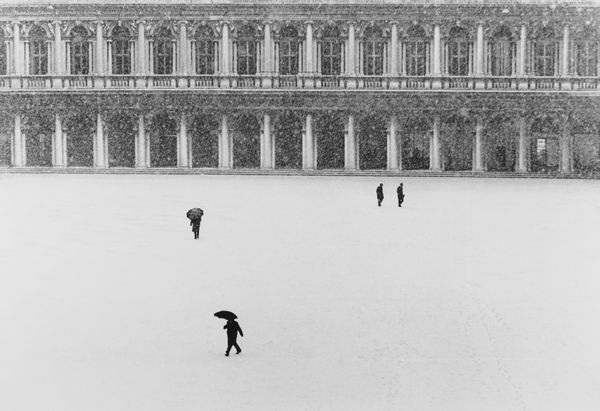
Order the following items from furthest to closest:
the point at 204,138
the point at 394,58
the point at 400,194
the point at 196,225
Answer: the point at 204,138 < the point at 394,58 < the point at 400,194 < the point at 196,225

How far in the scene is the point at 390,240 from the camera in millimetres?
18703

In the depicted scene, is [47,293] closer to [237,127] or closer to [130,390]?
[130,390]

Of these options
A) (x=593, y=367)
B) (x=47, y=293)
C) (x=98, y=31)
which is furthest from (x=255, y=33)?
(x=593, y=367)

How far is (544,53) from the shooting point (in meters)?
44.0

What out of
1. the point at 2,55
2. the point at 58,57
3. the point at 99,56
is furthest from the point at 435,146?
the point at 2,55

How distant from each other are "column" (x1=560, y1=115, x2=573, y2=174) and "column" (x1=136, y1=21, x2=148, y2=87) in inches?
818

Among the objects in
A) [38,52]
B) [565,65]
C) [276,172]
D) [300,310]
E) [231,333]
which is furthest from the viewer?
[38,52]

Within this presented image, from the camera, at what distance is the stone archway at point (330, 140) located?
44.3 metres

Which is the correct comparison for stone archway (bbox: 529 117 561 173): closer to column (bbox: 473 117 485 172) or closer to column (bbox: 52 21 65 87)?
column (bbox: 473 117 485 172)

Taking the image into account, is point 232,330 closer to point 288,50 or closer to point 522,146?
point 288,50

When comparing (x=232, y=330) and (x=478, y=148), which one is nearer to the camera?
(x=232, y=330)

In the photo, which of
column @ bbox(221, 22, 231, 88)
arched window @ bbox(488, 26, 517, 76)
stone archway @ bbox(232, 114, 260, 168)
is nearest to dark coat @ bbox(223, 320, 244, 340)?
stone archway @ bbox(232, 114, 260, 168)

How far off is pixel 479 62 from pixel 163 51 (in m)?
15.7

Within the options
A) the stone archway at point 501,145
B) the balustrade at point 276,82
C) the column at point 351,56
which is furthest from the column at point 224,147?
the stone archway at point 501,145
